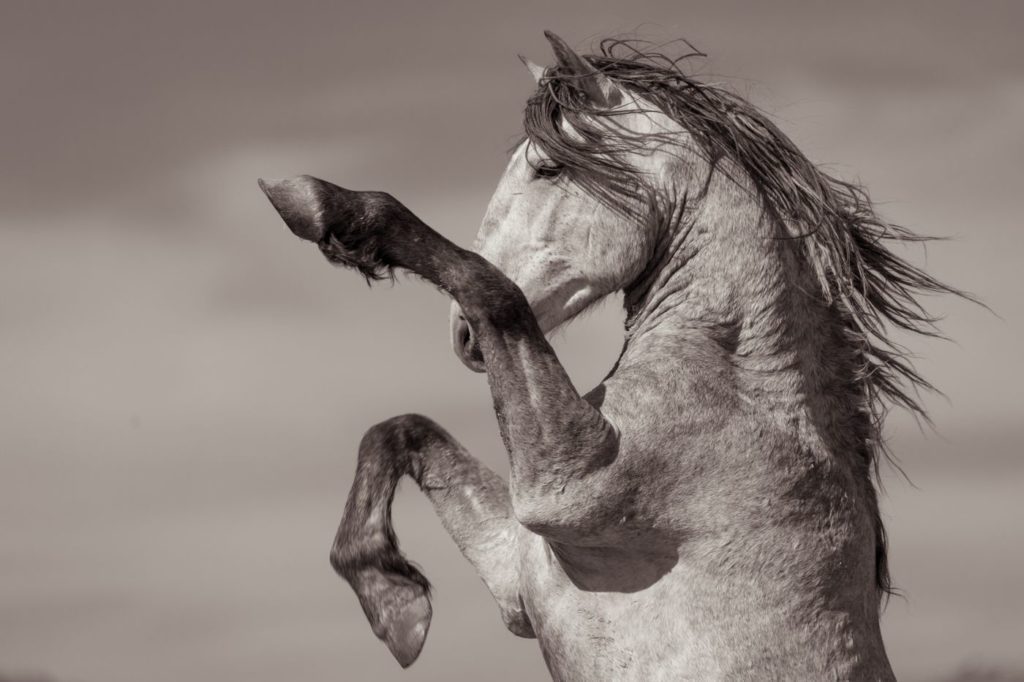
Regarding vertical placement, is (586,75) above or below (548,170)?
above

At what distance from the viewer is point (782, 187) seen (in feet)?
22.9

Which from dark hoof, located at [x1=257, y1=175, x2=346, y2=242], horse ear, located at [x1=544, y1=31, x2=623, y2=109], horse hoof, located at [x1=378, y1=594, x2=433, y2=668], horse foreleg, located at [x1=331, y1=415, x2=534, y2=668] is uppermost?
horse ear, located at [x1=544, y1=31, x2=623, y2=109]

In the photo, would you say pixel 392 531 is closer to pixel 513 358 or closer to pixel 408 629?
pixel 408 629

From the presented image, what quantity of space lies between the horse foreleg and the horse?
0.05ft

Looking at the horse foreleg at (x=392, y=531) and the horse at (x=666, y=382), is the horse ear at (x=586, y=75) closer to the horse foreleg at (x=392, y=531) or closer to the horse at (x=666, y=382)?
the horse at (x=666, y=382)

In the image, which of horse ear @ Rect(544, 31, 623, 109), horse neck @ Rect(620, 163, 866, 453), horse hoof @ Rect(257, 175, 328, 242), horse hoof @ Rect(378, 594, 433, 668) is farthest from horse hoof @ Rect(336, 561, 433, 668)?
horse ear @ Rect(544, 31, 623, 109)

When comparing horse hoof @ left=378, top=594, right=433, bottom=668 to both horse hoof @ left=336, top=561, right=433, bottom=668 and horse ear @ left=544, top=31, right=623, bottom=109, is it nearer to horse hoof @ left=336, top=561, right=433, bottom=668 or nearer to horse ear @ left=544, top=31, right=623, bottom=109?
horse hoof @ left=336, top=561, right=433, bottom=668

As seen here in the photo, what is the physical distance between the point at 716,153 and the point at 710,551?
1.50 m

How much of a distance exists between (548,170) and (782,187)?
898mm

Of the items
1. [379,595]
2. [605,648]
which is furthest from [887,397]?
[379,595]

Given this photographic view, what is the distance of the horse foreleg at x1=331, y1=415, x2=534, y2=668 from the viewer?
696cm

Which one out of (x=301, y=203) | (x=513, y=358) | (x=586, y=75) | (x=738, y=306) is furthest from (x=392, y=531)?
(x=586, y=75)

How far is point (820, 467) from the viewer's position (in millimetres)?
6723

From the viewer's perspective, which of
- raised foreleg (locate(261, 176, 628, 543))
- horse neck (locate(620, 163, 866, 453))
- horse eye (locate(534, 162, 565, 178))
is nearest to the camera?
raised foreleg (locate(261, 176, 628, 543))
